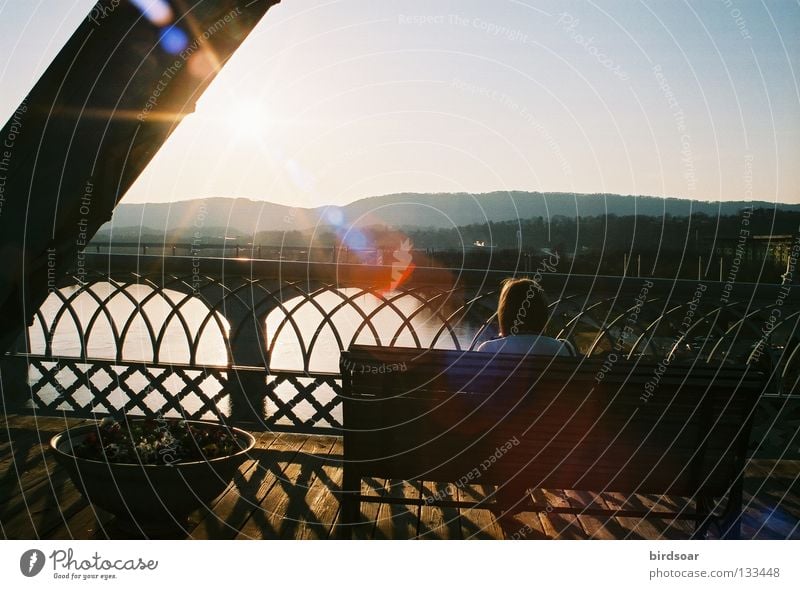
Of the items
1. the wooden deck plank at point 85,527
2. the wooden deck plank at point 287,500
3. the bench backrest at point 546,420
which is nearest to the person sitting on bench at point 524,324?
the bench backrest at point 546,420

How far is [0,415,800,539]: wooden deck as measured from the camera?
4363 millimetres

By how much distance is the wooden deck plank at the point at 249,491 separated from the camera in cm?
434

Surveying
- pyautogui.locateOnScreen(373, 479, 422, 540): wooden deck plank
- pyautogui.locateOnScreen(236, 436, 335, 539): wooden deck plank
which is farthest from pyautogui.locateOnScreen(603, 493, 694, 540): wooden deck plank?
pyautogui.locateOnScreen(236, 436, 335, 539): wooden deck plank

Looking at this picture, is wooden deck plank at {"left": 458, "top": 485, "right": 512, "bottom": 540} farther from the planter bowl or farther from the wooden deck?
the planter bowl

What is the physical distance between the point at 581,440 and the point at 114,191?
3145 millimetres

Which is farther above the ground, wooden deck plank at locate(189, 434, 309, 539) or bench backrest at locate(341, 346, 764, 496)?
bench backrest at locate(341, 346, 764, 496)

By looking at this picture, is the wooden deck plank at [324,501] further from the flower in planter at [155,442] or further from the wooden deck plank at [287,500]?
the flower in planter at [155,442]

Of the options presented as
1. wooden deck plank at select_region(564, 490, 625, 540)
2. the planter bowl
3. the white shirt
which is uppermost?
the white shirt

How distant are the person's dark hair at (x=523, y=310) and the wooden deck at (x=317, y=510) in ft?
3.94

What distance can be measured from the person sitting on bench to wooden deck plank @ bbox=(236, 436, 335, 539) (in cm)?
165
